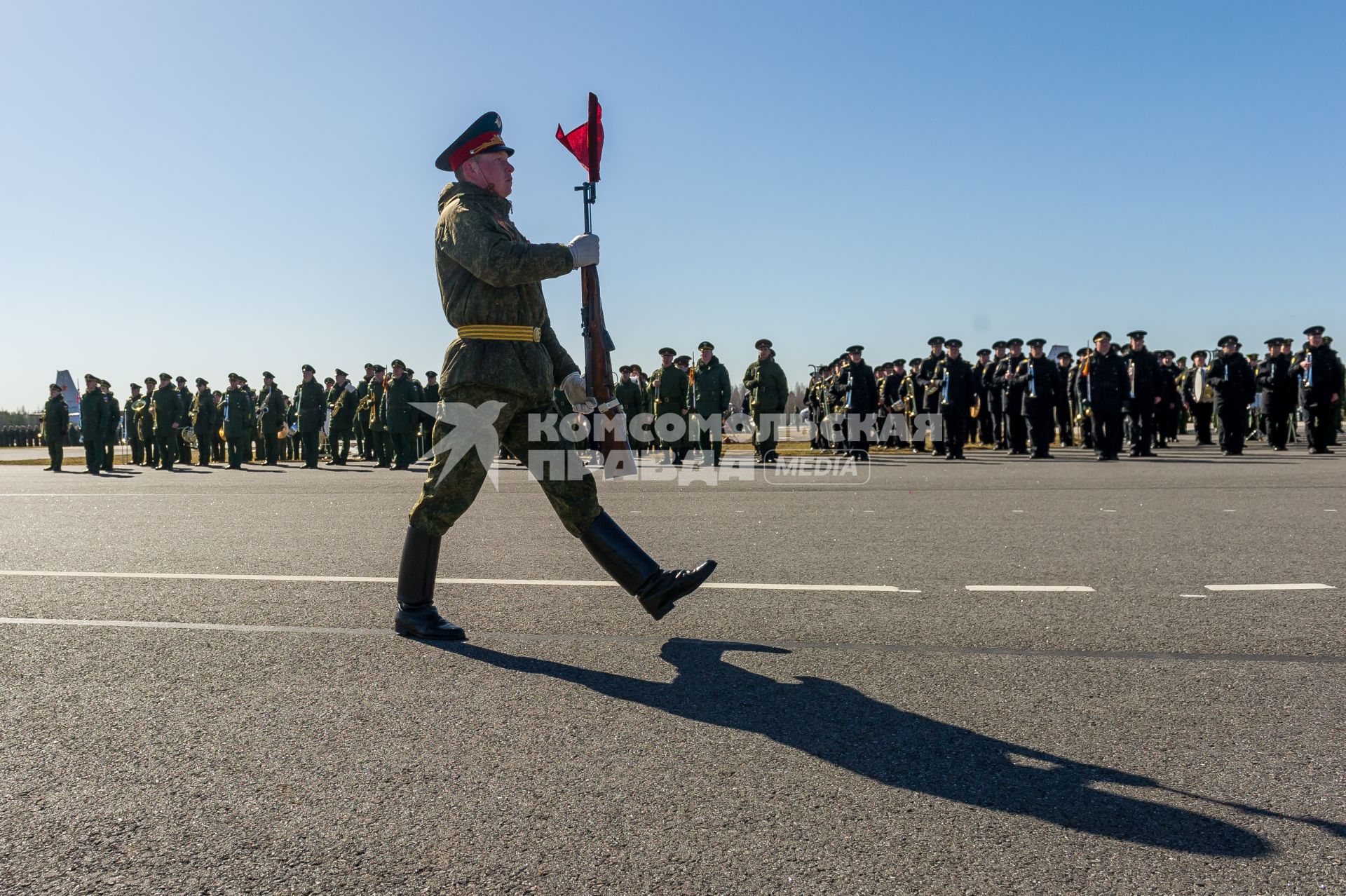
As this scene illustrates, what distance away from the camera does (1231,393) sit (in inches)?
770

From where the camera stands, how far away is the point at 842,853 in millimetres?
2084

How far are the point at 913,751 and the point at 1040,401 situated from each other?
1803cm

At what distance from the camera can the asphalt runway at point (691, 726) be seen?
2.06 m

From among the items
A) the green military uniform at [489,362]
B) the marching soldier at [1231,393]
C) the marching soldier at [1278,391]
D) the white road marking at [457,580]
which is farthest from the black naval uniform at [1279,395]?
the green military uniform at [489,362]

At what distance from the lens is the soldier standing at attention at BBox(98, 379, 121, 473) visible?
21.7 metres

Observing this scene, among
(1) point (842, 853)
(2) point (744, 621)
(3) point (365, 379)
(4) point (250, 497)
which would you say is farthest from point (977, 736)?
(3) point (365, 379)

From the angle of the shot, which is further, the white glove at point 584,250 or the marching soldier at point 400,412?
the marching soldier at point 400,412

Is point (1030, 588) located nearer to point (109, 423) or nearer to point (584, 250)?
point (584, 250)

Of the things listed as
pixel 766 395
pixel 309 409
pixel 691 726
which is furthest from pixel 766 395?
pixel 691 726

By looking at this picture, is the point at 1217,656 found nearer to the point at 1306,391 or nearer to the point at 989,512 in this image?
the point at 989,512

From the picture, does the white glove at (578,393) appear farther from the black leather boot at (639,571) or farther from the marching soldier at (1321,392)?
the marching soldier at (1321,392)

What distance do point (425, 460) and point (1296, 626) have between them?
2090cm

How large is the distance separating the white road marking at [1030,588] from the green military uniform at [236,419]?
21416 millimetres

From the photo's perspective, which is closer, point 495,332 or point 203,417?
point 495,332
